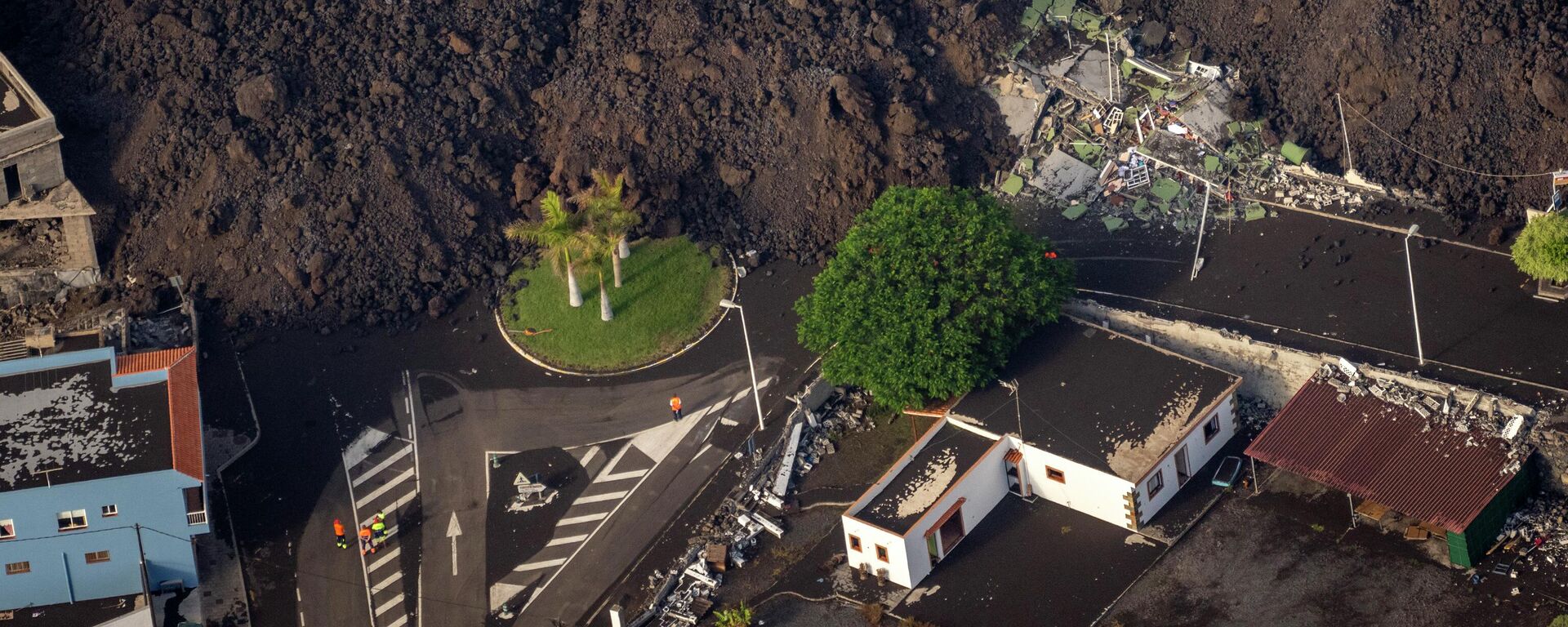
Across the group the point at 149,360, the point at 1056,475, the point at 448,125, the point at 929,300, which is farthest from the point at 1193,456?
the point at 149,360

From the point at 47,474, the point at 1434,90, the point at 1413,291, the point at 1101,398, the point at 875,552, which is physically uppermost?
the point at 1434,90

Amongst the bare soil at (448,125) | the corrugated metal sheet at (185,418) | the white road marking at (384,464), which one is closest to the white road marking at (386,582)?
the white road marking at (384,464)

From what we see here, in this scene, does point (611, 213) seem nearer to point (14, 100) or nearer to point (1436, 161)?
point (14, 100)

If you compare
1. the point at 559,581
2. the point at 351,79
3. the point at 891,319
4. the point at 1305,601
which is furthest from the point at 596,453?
the point at 1305,601

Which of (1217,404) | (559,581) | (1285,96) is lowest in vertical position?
(559,581)

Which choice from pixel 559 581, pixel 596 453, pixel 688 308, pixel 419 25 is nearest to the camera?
pixel 559 581

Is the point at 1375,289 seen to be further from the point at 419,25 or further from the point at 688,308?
the point at 419,25

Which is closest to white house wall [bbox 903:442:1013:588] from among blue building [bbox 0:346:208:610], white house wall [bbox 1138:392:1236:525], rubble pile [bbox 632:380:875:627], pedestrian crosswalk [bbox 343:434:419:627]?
white house wall [bbox 1138:392:1236:525]

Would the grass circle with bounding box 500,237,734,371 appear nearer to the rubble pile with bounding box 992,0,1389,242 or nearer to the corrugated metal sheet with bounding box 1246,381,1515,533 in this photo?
the rubble pile with bounding box 992,0,1389,242
